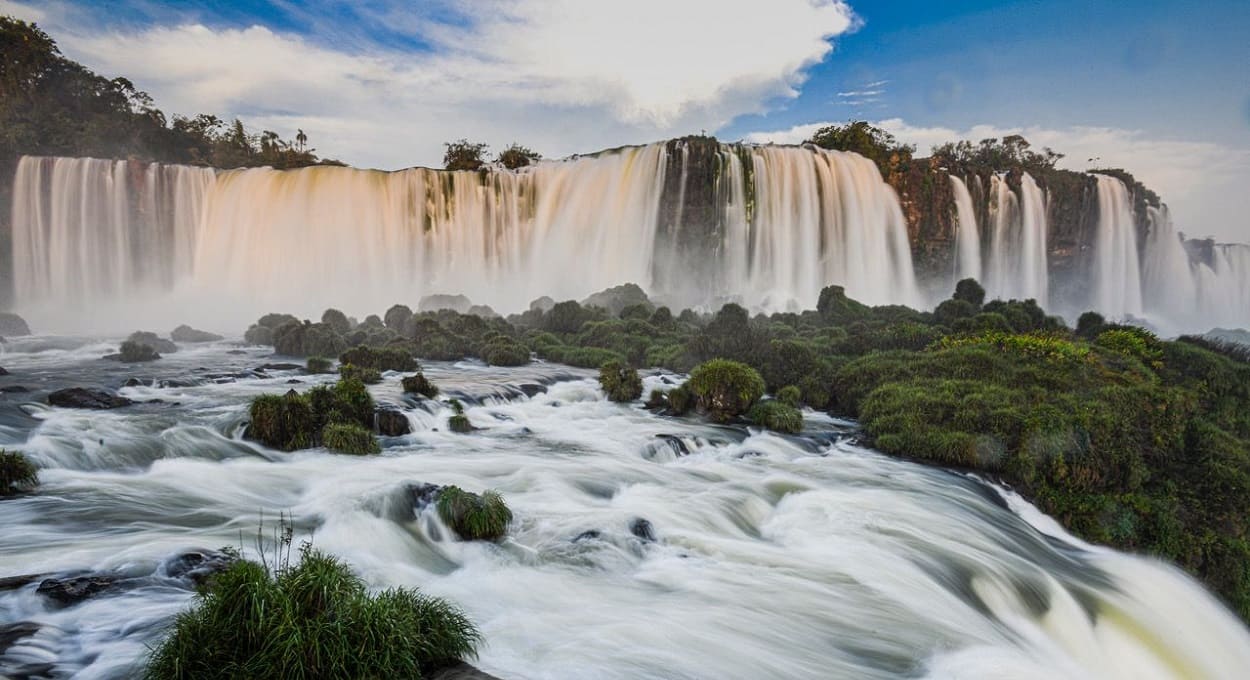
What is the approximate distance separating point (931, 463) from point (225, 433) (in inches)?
507

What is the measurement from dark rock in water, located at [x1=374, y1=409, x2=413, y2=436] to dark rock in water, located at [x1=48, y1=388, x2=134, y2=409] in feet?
18.2

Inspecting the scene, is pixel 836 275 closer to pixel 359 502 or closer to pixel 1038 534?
pixel 1038 534

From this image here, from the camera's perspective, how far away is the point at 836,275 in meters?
41.0

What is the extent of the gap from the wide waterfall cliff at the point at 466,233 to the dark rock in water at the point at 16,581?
3437 cm

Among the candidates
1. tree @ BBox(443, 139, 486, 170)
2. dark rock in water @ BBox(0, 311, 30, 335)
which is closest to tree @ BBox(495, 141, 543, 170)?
tree @ BBox(443, 139, 486, 170)

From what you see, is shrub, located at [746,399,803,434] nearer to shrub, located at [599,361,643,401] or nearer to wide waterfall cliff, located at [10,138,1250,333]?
shrub, located at [599,361,643,401]

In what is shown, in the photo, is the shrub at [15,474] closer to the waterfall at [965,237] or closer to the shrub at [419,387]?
the shrub at [419,387]

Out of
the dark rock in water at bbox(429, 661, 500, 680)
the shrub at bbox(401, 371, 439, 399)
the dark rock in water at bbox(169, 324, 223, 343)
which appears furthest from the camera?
the dark rock in water at bbox(169, 324, 223, 343)

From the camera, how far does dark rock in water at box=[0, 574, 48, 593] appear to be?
5480 millimetres

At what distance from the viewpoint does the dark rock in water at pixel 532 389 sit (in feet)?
56.3

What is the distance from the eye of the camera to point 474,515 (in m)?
7.85

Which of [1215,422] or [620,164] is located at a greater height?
[620,164]

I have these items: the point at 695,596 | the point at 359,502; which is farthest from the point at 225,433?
the point at 695,596

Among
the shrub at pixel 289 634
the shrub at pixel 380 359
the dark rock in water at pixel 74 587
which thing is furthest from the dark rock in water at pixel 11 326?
the shrub at pixel 289 634
